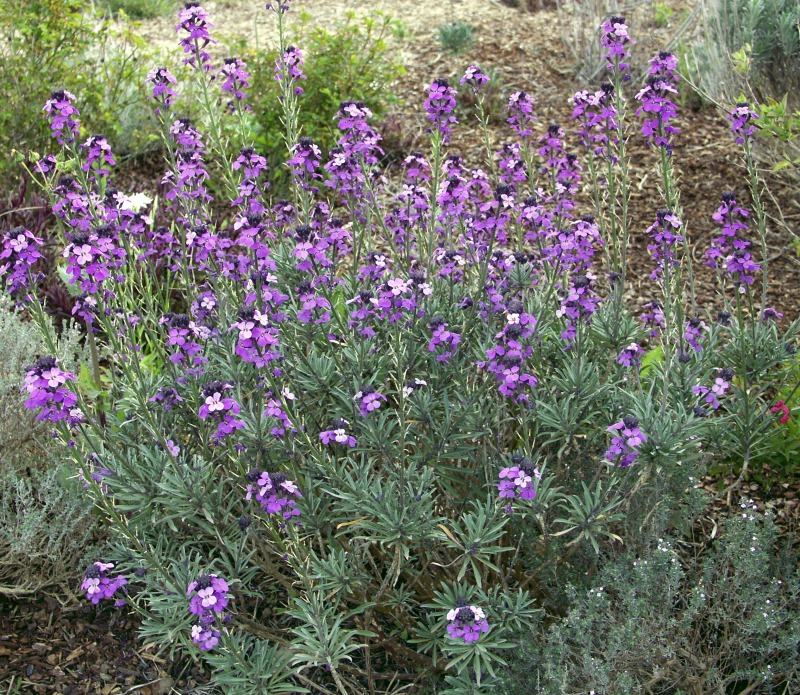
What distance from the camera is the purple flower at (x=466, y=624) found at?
251 centimetres

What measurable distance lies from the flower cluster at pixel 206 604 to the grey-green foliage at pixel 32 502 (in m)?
1.26

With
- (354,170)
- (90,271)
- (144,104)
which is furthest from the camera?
(144,104)

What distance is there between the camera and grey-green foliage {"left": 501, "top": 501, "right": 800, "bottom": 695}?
2736 mm

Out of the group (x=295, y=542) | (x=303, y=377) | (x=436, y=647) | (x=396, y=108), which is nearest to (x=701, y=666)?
(x=436, y=647)

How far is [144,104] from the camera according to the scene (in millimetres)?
7641

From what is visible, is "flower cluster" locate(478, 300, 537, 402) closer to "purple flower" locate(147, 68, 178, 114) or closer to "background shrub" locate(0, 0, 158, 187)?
"purple flower" locate(147, 68, 178, 114)

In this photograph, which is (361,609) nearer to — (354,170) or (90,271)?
(90,271)

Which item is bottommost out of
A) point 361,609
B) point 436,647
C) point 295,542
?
point 436,647

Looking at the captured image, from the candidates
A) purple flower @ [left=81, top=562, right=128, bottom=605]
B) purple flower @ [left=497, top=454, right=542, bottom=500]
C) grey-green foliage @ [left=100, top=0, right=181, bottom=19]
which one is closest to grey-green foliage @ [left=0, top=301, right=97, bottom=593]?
purple flower @ [left=81, top=562, right=128, bottom=605]

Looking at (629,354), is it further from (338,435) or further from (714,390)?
(338,435)

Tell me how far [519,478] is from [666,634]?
0.93m

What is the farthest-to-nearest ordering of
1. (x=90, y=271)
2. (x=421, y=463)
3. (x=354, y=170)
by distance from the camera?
(x=354, y=170), (x=421, y=463), (x=90, y=271)

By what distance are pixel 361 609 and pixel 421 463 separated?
62cm

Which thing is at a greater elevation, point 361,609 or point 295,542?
point 295,542
